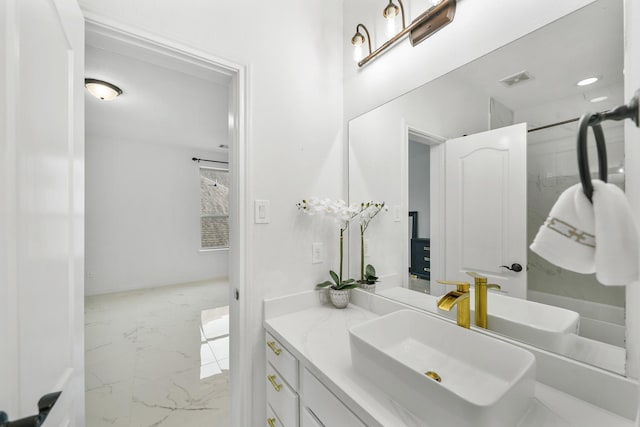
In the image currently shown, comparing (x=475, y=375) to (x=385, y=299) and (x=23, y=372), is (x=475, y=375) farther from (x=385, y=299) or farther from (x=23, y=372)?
(x=23, y=372)

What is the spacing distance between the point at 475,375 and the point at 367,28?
1717mm

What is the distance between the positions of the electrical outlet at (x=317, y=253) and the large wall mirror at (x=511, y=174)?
41 centimetres

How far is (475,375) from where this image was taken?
832 millimetres

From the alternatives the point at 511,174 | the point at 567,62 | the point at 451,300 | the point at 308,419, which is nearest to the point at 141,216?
the point at 308,419

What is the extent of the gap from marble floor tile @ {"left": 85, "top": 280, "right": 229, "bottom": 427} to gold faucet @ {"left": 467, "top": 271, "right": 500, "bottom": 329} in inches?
63.2

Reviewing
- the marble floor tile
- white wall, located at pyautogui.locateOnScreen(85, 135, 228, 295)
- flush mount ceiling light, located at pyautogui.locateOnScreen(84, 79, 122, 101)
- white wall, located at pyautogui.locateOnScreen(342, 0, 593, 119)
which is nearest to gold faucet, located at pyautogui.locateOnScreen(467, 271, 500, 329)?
white wall, located at pyautogui.locateOnScreen(342, 0, 593, 119)

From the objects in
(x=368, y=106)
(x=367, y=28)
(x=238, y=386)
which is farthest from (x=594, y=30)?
(x=238, y=386)

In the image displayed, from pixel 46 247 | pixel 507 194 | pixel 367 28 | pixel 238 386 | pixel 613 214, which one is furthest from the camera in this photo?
pixel 367 28

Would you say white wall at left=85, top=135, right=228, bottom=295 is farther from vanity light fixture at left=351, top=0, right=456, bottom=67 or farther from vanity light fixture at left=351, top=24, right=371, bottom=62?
vanity light fixture at left=351, top=0, right=456, bottom=67

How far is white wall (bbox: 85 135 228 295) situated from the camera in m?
4.01

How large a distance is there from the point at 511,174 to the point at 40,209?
1.37m

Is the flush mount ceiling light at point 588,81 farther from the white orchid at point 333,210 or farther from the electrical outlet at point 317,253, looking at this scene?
the electrical outlet at point 317,253

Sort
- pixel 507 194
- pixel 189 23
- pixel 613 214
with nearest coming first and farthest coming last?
pixel 613 214 → pixel 507 194 → pixel 189 23

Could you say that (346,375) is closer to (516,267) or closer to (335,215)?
(516,267)
